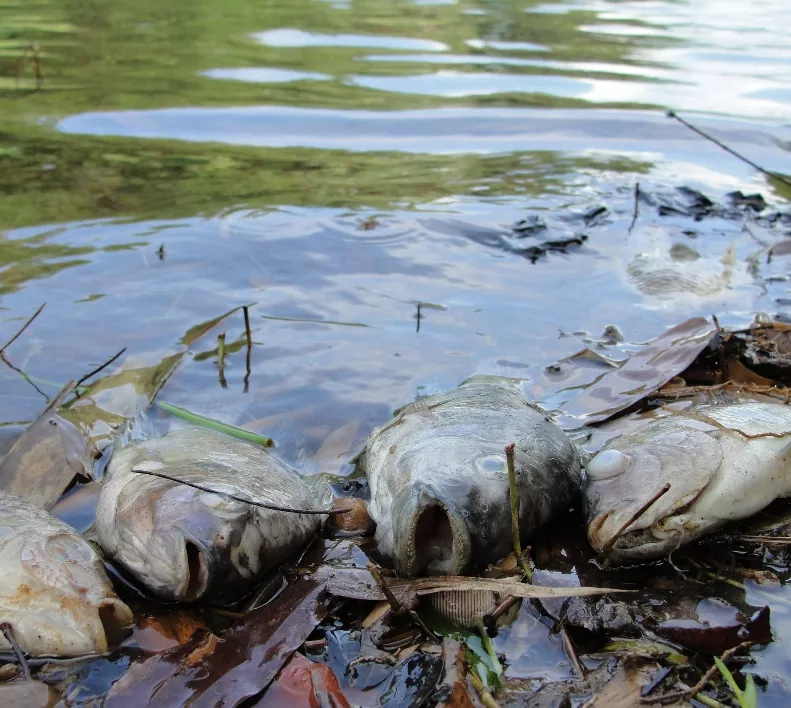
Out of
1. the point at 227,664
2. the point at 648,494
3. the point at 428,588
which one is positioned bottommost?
the point at 227,664

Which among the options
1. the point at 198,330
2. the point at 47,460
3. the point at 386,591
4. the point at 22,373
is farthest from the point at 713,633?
the point at 22,373

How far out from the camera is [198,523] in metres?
2.51

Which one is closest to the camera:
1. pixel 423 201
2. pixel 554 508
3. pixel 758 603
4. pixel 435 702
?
pixel 435 702

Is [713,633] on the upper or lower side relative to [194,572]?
lower

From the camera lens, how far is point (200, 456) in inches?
120

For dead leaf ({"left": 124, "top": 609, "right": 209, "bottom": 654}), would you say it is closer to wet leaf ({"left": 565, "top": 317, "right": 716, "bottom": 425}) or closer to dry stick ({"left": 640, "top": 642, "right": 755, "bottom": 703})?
dry stick ({"left": 640, "top": 642, "right": 755, "bottom": 703})

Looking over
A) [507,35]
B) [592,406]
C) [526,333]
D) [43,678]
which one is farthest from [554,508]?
[507,35]

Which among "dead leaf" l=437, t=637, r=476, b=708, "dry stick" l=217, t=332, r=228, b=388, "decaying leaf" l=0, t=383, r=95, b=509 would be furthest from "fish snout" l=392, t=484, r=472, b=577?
"dry stick" l=217, t=332, r=228, b=388

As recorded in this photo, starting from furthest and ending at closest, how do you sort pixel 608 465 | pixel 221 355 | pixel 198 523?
pixel 221 355 < pixel 608 465 < pixel 198 523

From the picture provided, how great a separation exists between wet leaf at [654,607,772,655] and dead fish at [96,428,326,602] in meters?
1.24

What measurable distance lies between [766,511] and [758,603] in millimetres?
499

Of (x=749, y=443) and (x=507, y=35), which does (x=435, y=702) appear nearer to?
(x=749, y=443)

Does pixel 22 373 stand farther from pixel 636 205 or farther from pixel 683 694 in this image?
pixel 636 205

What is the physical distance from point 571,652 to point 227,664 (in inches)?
39.0
